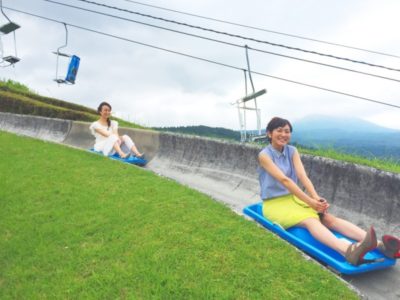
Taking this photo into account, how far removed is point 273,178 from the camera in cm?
458

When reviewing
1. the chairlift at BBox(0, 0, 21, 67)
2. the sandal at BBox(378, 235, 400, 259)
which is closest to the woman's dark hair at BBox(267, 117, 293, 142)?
the sandal at BBox(378, 235, 400, 259)

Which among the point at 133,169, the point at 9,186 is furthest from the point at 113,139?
the point at 9,186

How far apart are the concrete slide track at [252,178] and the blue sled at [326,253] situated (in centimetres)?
16

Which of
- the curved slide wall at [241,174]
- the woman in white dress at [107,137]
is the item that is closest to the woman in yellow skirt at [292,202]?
the curved slide wall at [241,174]

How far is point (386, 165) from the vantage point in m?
5.86

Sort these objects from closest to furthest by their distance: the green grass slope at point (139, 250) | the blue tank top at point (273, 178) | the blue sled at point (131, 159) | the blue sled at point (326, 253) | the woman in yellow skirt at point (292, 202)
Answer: the green grass slope at point (139, 250) < the blue sled at point (326, 253) < the woman in yellow skirt at point (292, 202) < the blue tank top at point (273, 178) < the blue sled at point (131, 159)

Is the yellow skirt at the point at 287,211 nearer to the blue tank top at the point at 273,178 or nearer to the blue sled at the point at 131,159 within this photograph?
the blue tank top at the point at 273,178

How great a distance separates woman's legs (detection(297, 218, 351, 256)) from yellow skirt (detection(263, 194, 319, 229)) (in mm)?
87

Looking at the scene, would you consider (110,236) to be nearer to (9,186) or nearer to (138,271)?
(138,271)

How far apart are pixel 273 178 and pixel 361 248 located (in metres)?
1.30

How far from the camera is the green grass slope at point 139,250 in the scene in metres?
3.27

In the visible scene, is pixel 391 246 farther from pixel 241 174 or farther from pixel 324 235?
pixel 241 174

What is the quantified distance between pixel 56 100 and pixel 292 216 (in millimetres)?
16709

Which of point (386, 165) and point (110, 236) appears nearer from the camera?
point (110, 236)
